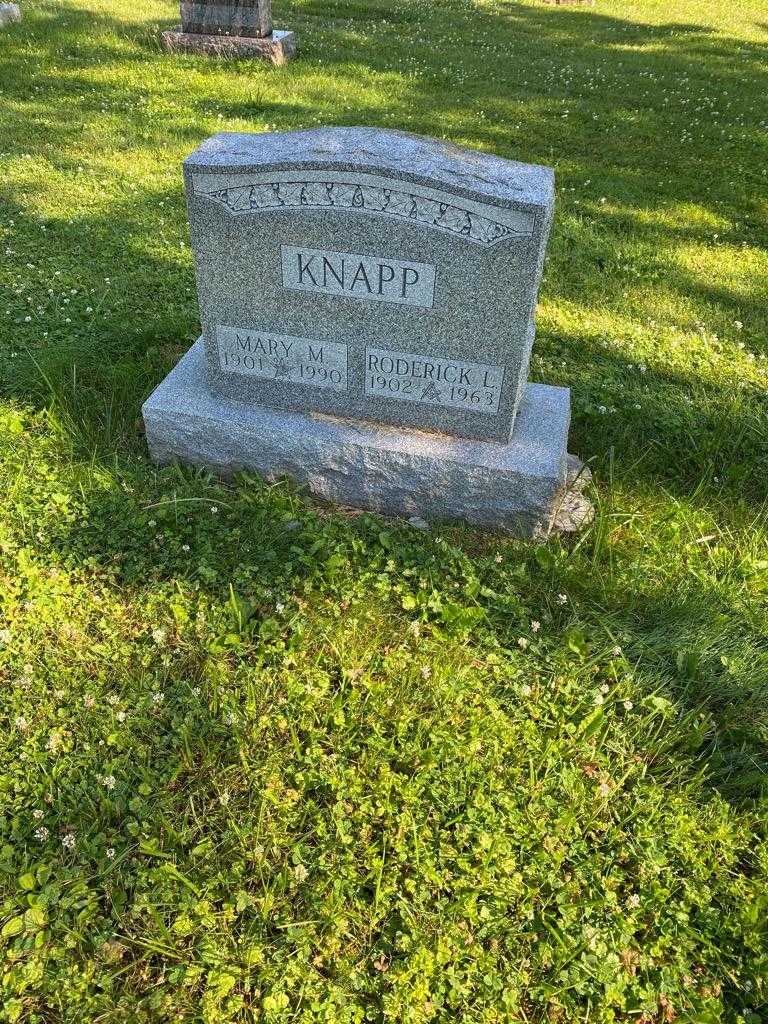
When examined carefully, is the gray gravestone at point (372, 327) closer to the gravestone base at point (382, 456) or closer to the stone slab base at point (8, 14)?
the gravestone base at point (382, 456)

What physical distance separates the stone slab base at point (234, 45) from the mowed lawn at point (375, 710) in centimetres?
532

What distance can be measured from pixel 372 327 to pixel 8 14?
10.1 metres

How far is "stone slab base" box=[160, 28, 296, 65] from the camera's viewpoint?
374 inches

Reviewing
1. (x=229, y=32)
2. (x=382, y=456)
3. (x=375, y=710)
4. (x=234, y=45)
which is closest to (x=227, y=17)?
(x=229, y=32)

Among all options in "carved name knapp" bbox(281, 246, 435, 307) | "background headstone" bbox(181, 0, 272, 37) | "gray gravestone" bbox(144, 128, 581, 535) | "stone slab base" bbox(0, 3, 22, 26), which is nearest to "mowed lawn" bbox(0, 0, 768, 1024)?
"gray gravestone" bbox(144, 128, 581, 535)

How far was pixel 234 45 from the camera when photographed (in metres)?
9.59

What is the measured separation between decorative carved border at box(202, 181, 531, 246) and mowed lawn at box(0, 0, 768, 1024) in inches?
52.4

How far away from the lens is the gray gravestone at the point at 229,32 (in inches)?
372

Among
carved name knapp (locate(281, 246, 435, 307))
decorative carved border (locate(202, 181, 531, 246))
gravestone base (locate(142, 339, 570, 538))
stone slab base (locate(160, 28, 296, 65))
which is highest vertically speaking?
decorative carved border (locate(202, 181, 531, 246))

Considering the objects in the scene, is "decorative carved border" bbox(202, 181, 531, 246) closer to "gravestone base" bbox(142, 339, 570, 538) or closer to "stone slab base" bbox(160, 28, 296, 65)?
"gravestone base" bbox(142, 339, 570, 538)

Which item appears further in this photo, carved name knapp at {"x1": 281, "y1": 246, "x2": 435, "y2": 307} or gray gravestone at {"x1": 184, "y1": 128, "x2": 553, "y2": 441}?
carved name knapp at {"x1": 281, "y1": 246, "x2": 435, "y2": 307}

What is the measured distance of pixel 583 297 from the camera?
18.8 ft

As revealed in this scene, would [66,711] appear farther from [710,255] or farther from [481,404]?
[710,255]

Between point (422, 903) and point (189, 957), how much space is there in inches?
28.3
